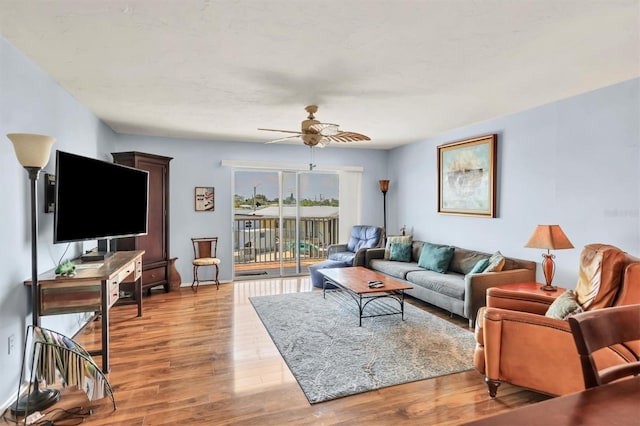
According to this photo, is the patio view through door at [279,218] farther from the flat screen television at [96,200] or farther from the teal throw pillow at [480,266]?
the teal throw pillow at [480,266]

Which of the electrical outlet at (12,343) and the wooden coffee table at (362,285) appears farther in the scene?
the wooden coffee table at (362,285)

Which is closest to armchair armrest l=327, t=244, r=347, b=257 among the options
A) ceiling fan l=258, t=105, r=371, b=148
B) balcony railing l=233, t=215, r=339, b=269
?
balcony railing l=233, t=215, r=339, b=269

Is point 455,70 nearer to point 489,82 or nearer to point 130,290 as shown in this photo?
point 489,82

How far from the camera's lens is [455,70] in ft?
9.37

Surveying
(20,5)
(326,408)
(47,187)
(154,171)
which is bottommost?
(326,408)

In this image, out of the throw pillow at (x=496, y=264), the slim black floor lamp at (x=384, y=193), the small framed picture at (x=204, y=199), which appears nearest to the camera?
the throw pillow at (x=496, y=264)

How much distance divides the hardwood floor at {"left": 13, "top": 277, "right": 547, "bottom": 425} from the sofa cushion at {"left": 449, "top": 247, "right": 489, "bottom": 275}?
177cm

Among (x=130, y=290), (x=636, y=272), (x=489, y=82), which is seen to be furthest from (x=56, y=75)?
(x=636, y=272)

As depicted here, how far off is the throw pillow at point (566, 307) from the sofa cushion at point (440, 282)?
148 cm

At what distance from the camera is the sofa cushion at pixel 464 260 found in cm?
455

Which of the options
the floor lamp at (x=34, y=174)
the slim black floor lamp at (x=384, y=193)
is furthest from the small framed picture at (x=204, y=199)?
the floor lamp at (x=34, y=174)

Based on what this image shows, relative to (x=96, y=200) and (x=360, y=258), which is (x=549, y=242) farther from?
(x=96, y=200)

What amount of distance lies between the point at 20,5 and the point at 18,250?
1.63 meters

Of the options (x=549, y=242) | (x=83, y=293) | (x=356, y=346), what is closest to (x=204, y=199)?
(x=83, y=293)
